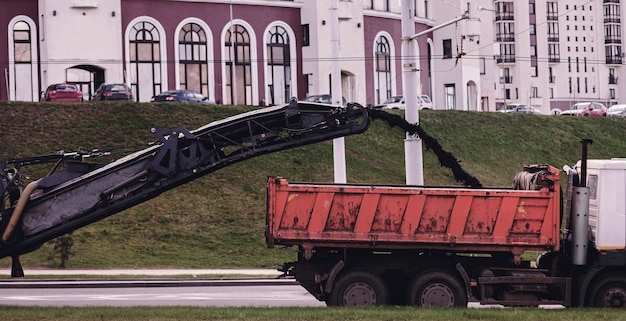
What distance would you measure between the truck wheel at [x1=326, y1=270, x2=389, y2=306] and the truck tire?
3934 mm

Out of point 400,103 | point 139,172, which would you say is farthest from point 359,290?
point 400,103

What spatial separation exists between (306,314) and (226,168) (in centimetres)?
2958

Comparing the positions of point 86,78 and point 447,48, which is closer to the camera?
point 86,78

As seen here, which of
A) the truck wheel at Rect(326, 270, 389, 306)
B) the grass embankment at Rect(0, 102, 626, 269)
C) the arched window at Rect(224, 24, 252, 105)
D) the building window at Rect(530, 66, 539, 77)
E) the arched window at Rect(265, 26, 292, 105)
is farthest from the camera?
the building window at Rect(530, 66, 539, 77)

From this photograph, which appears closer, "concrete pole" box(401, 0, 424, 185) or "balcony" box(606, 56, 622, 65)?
"concrete pole" box(401, 0, 424, 185)

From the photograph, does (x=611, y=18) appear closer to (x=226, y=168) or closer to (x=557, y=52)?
(x=557, y=52)

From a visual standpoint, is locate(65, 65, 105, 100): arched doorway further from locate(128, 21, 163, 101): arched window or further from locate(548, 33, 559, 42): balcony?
locate(548, 33, 559, 42): balcony

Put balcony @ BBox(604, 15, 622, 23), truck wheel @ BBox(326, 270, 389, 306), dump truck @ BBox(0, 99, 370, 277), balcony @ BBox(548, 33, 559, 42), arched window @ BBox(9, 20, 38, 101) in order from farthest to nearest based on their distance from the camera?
balcony @ BBox(604, 15, 622, 23) → balcony @ BBox(548, 33, 559, 42) → arched window @ BBox(9, 20, 38, 101) → dump truck @ BBox(0, 99, 370, 277) → truck wheel @ BBox(326, 270, 389, 306)

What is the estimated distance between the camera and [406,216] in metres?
22.1

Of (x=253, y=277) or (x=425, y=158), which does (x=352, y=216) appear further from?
(x=425, y=158)

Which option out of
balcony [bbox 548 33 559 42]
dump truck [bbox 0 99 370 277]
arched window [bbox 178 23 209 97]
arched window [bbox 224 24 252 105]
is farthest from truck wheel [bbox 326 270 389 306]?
balcony [bbox 548 33 559 42]

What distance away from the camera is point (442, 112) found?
2628 inches

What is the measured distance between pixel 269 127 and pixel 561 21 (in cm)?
13345

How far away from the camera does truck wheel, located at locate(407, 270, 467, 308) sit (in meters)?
22.0
